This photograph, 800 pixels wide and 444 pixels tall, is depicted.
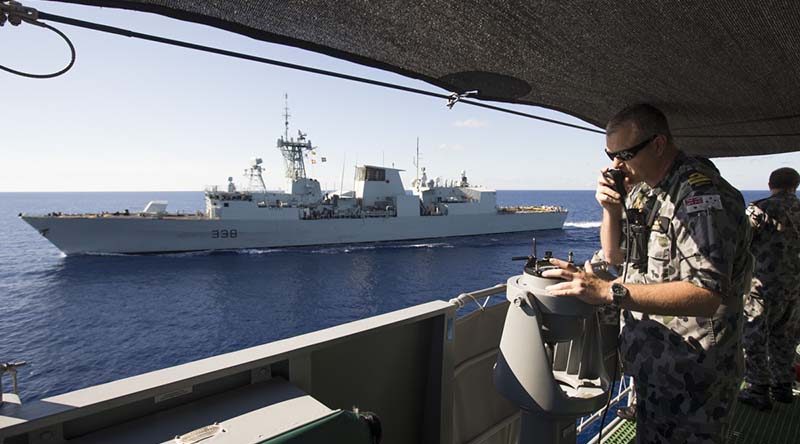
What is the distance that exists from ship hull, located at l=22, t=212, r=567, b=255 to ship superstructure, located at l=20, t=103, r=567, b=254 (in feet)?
0.19

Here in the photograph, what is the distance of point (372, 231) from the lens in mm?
29828

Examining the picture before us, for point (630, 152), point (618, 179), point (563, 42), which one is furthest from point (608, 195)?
A: point (563, 42)

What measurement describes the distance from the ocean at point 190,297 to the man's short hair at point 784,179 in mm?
12141

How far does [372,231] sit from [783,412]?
89.7 feet

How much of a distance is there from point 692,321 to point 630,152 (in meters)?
0.73

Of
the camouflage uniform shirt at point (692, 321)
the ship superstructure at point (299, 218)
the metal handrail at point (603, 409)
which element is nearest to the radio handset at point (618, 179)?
the camouflage uniform shirt at point (692, 321)

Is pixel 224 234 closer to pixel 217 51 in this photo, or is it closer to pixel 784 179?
pixel 217 51

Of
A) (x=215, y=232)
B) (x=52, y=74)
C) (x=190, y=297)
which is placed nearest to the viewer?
(x=52, y=74)

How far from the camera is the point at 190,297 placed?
1683 cm

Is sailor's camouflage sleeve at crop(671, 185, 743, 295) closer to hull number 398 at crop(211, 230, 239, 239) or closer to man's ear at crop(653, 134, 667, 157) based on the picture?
man's ear at crop(653, 134, 667, 157)

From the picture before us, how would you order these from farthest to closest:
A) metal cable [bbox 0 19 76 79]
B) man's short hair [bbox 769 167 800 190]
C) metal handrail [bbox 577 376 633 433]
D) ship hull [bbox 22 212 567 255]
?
ship hull [bbox 22 212 567 255] < man's short hair [bbox 769 167 800 190] < metal handrail [bbox 577 376 633 433] < metal cable [bbox 0 19 76 79]

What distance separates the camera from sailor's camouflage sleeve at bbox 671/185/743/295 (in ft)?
4.30

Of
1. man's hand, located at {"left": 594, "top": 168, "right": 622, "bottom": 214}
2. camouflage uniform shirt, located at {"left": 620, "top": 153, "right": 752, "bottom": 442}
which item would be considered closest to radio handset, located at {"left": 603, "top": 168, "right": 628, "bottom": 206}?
man's hand, located at {"left": 594, "top": 168, "right": 622, "bottom": 214}

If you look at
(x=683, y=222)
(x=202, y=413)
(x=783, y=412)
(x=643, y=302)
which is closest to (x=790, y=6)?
(x=683, y=222)
